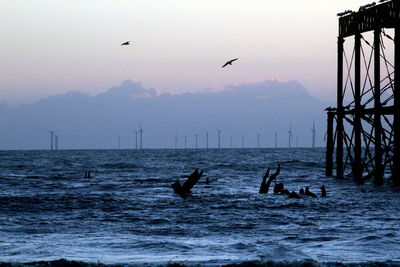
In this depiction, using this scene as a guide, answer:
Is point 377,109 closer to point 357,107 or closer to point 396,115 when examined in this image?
point 396,115

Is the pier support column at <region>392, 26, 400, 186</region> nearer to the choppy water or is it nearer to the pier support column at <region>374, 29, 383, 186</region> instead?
the choppy water

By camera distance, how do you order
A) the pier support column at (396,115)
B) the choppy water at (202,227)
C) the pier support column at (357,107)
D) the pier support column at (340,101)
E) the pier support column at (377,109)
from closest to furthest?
the choppy water at (202,227), the pier support column at (396,115), the pier support column at (377,109), the pier support column at (357,107), the pier support column at (340,101)

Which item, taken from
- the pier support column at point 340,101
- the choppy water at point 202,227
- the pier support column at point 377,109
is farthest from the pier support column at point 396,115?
the pier support column at point 340,101

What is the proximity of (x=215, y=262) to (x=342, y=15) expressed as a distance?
A: 99.8ft

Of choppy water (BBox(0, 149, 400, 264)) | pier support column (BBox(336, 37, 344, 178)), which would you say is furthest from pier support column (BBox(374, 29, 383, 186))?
pier support column (BBox(336, 37, 344, 178))

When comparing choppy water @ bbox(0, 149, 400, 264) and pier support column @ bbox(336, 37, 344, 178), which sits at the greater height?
pier support column @ bbox(336, 37, 344, 178)

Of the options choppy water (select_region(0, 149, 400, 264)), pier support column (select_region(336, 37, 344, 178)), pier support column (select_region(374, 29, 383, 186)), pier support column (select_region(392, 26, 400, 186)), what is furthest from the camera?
pier support column (select_region(336, 37, 344, 178))

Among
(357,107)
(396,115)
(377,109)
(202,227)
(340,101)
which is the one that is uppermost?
(340,101)

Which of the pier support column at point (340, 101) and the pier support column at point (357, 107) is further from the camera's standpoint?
the pier support column at point (340, 101)

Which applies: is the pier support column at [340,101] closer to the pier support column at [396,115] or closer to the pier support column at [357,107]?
the pier support column at [357,107]

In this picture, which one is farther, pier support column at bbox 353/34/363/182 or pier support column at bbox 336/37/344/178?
pier support column at bbox 336/37/344/178

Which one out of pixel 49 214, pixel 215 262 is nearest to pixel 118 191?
pixel 49 214

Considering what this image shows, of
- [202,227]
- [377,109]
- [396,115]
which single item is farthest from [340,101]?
[202,227]

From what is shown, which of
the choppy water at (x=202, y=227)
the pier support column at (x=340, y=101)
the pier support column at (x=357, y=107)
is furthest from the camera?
the pier support column at (x=340, y=101)
